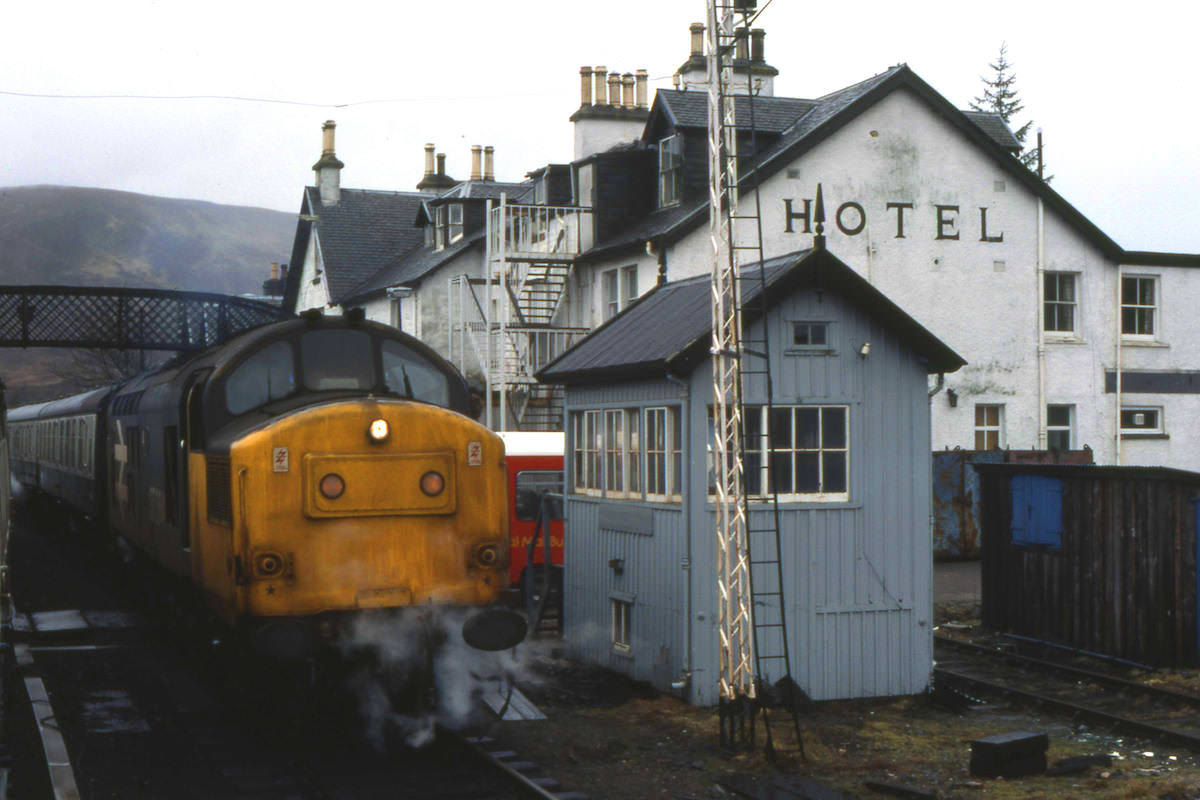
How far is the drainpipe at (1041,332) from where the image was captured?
30.6 m

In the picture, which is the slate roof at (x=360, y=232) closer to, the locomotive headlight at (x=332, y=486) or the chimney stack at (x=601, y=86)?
the chimney stack at (x=601, y=86)

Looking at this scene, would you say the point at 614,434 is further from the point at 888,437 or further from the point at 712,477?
the point at 888,437

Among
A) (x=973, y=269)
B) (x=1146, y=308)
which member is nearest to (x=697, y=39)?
(x=973, y=269)

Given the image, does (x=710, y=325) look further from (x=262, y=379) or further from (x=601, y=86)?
(x=601, y=86)

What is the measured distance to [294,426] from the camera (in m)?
11.0

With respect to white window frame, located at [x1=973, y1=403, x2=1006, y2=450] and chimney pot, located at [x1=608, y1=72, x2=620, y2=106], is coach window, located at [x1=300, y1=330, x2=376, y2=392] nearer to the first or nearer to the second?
white window frame, located at [x1=973, y1=403, x2=1006, y2=450]

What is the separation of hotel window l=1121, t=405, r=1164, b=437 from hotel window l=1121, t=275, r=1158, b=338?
5.38 ft

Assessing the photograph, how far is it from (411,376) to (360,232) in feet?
124

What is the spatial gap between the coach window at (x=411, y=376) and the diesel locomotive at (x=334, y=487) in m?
0.01

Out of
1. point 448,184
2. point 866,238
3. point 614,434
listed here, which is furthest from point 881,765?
point 448,184

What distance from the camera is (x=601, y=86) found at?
36688mm

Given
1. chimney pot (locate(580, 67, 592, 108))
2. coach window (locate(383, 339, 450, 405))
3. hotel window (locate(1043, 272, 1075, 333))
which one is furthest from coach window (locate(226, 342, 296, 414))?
chimney pot (locate(580, 67, 592, 108))

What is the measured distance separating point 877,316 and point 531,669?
5.38 m

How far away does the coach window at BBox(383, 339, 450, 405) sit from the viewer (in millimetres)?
12383
